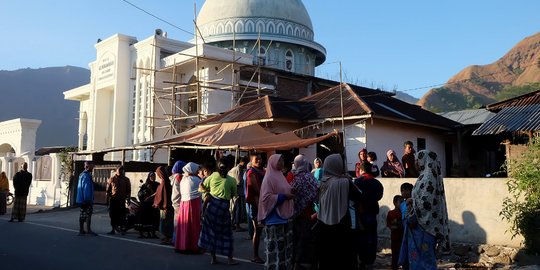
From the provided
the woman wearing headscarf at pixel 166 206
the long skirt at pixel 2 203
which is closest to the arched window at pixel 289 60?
the long skirt at pixel 2 203

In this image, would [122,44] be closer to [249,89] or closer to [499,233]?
[249,89]

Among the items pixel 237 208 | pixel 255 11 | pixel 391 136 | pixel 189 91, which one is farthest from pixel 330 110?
pixel 255 11

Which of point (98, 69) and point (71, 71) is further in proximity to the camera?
point (71, 71)

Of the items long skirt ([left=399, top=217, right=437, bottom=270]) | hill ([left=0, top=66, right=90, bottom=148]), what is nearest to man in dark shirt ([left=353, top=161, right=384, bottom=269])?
long skirt ([left=399, top=217, right=437, bottom=270])

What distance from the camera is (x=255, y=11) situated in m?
30.4

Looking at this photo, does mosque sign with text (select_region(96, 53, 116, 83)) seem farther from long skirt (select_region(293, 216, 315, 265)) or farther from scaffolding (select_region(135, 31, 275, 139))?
long skirt (select_region(293, 216, 315, 265))

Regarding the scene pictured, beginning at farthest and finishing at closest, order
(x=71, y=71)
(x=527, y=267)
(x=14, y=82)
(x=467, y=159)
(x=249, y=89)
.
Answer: (x=71, y=71) < (x=14, y=82) < (x=249, y=89) < (x=467, y=159) < (x=527, y=267)

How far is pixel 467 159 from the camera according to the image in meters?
20.7

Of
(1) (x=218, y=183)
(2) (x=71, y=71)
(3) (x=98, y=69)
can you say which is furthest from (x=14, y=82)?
(1) (x=218, y=183)

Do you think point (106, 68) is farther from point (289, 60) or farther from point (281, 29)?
point (289, 60)

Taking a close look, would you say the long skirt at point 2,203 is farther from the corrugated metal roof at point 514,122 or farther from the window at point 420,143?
the corrugated metal roof at point 514,122

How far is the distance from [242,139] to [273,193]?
27.5 feet

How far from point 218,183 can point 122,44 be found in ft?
72.5

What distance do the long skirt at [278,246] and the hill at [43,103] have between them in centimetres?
8408
